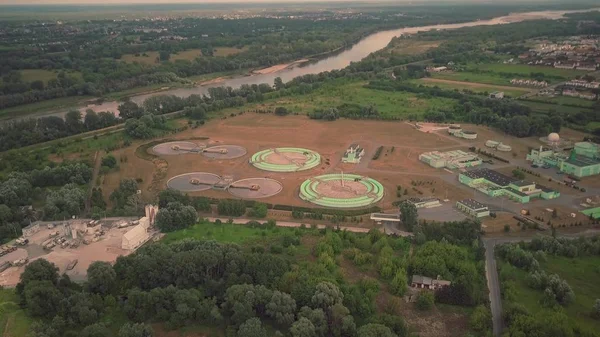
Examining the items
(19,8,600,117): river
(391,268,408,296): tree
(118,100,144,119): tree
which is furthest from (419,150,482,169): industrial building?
(19,8,600,117): river

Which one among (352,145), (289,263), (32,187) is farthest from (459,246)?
(32,187)

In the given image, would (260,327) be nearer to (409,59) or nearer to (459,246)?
(459,246)

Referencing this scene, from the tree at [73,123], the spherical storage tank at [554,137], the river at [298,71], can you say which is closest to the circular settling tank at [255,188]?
the tree at [73,123]

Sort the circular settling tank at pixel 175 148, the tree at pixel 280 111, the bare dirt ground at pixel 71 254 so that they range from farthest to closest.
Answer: the tree at pixel 280 111 < the circular settling tank at pixel 175 148 < the bare dirt ground at pixel 71 254

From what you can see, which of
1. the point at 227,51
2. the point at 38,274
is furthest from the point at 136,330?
the point at 227,51

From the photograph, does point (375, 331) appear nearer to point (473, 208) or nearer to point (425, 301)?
point (425, 301)

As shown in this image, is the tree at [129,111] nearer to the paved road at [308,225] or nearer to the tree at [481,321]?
the paved road at [308,225]

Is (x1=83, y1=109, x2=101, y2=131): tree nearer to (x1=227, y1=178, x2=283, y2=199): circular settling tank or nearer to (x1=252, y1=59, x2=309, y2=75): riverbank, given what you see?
(x1=227, y1=178, x2=283, y2=199): circular settling tank
